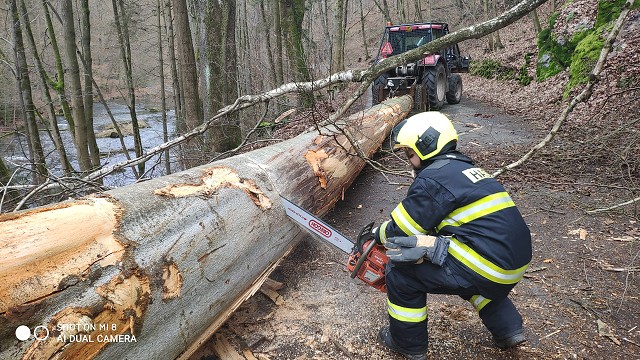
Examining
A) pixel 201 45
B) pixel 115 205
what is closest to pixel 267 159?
pixel 115 205

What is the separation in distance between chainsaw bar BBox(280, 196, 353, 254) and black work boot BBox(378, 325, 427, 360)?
56cm

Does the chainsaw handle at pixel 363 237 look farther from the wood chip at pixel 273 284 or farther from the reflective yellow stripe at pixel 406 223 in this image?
the wood chip at pixel 273 284

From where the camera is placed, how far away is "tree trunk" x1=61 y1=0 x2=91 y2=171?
752cm

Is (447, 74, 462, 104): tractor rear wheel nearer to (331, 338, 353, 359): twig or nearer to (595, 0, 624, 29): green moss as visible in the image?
(595, 0, 624, 29): green moss

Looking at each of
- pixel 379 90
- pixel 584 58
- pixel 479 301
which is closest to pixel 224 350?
pixel 479 301

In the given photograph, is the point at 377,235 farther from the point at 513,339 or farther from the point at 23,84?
the point at 23,84

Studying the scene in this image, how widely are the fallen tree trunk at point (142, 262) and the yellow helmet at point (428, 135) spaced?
1.21m

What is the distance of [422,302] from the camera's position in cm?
235

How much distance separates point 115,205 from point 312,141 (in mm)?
2398

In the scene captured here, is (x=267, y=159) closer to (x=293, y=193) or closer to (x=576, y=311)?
(x=293, y=193)

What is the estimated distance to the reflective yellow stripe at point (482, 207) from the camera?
2135 mm

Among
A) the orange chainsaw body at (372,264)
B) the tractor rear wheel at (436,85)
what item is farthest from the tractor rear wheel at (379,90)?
the orange chainsaw body at (372,264)

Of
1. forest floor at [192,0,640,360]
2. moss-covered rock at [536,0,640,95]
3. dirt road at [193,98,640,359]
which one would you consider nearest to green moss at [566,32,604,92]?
moss-covered rock at [536,0,640,95]

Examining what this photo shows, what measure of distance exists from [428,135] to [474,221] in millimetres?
545
